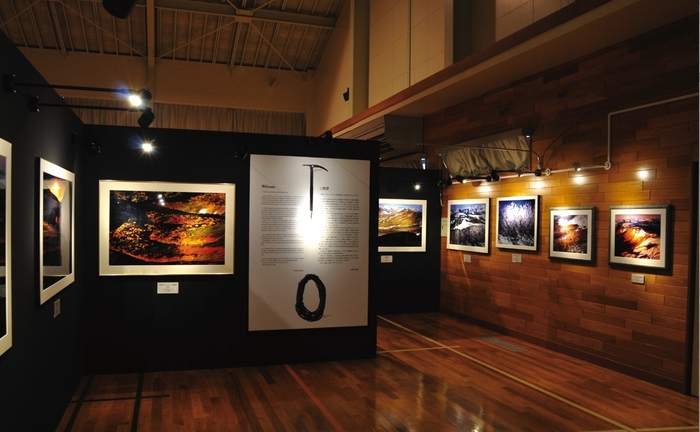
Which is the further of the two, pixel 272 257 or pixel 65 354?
pixel 272 257

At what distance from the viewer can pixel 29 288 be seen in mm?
3572

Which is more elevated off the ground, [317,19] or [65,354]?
[317,19]

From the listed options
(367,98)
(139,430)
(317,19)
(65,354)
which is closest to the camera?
(139,430)

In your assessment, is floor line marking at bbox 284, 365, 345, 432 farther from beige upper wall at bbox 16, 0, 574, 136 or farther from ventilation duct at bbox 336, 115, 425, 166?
beige upper wall at bbox 16, 0, 574, 136

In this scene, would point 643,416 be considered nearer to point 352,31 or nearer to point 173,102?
point 352,31

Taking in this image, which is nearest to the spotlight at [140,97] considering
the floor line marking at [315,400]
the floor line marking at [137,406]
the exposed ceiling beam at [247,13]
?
the floor line marking at [137,406]

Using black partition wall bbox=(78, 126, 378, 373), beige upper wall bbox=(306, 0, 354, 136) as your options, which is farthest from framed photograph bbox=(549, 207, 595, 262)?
beige upper wall bbox=(306, 0, 354, 136)

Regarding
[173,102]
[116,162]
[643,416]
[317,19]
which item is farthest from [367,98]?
[643,416]

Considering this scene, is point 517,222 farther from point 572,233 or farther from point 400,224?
point 400,224

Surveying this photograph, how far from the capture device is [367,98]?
13969 millimetres

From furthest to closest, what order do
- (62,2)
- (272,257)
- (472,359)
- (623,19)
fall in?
(62,2), (472,359), (272,257), (623,19)

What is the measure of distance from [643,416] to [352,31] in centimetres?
1137

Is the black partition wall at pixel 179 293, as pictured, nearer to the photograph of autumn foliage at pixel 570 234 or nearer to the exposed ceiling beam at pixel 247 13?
the photograph of autumn foliage at pixel 570 234

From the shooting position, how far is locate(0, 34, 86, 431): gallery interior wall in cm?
314
